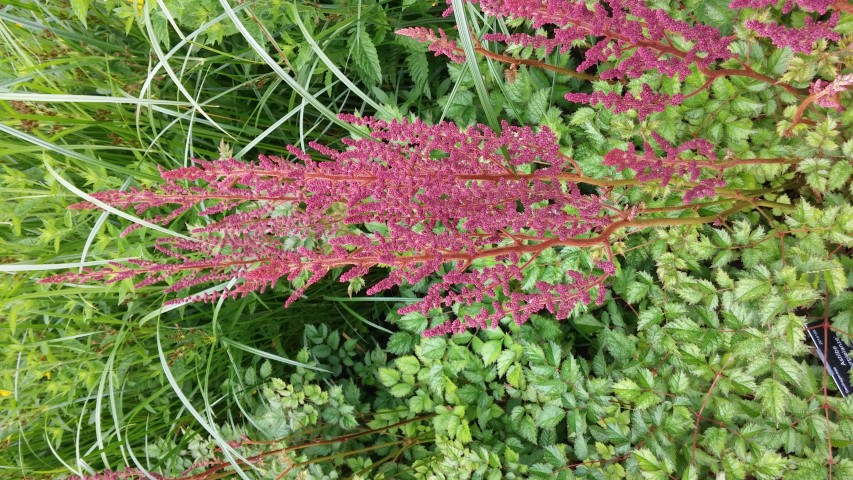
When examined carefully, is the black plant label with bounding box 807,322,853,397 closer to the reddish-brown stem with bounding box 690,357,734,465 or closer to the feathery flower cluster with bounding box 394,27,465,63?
the reddish-brown stem with bounding box 690,357,734,465

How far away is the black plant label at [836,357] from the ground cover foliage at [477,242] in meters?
0.05

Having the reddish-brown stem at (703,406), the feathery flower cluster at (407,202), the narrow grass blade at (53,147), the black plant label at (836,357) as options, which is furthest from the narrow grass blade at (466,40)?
the narrow grass blade at (53,147)

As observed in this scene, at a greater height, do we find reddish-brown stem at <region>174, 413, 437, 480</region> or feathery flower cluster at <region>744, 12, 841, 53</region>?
feathery flower cluster at <region>744, 12, 841, 53</region>

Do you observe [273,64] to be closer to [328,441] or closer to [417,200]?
[417,200]

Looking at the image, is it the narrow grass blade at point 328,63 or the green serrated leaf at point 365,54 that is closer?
the narrow grass blade at point 328,63

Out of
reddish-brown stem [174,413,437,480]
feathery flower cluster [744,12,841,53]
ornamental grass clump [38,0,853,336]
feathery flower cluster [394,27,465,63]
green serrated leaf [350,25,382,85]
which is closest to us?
feathery flower cluster [744,12,841,53]

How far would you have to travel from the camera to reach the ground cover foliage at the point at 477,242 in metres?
1.48

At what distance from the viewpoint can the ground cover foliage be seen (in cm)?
148

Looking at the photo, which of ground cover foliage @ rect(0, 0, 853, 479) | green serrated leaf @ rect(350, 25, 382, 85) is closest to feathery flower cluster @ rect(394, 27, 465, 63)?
ground cover foliage @ rect(0, 0, 853, 479)

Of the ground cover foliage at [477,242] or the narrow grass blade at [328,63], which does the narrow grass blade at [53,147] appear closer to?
the ground cover foliage at [477,242]

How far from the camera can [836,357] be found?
1778mm

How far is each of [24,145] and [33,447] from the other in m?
1.67

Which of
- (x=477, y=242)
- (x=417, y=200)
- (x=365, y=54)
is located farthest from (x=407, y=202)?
(x=365, y=54)

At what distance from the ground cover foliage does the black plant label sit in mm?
55
